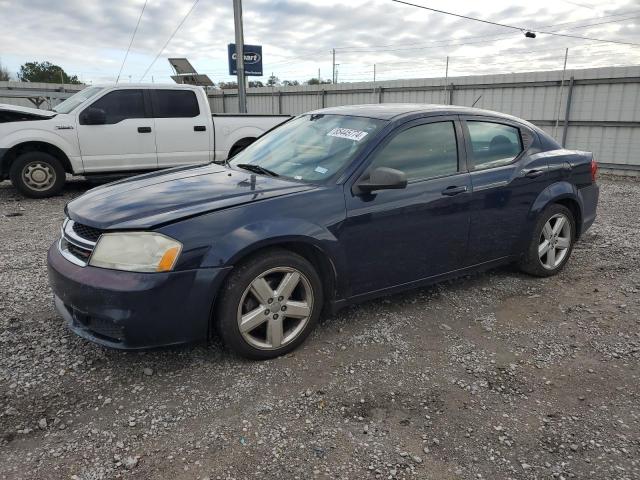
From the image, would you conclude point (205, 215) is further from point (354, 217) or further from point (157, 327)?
point (354, 217)

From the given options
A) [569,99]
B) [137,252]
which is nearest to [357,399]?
[137,252]

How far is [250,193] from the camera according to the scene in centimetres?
322

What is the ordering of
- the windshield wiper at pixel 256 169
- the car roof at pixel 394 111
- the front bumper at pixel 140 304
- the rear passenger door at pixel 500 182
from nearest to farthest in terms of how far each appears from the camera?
the front bumper at pixel 140 304
the windshield wiper at pixel 256 169
the car roof at pixel 394 111
the rear passenger door at pixel 500 182

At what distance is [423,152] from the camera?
12.5 ft

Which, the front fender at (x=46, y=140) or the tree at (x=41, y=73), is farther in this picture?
the tree at (x=41, y=73)

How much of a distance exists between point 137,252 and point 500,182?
114 inches

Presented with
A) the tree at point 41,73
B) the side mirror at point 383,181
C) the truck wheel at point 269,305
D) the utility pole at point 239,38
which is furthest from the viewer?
the tree at point 41,73

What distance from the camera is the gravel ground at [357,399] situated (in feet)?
7.72

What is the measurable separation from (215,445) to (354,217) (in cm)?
166

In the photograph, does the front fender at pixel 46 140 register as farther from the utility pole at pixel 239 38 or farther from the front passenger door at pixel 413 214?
the front passenger door at pixel 413 214

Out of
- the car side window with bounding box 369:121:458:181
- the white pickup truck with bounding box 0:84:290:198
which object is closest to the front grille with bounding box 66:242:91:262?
the car side window with bounding box 369:121:458:181

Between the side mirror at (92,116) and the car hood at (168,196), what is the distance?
199 inches

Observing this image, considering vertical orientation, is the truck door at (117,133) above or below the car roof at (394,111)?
below

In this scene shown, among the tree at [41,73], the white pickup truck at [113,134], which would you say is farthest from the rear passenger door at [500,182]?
the tree at [41,73]
